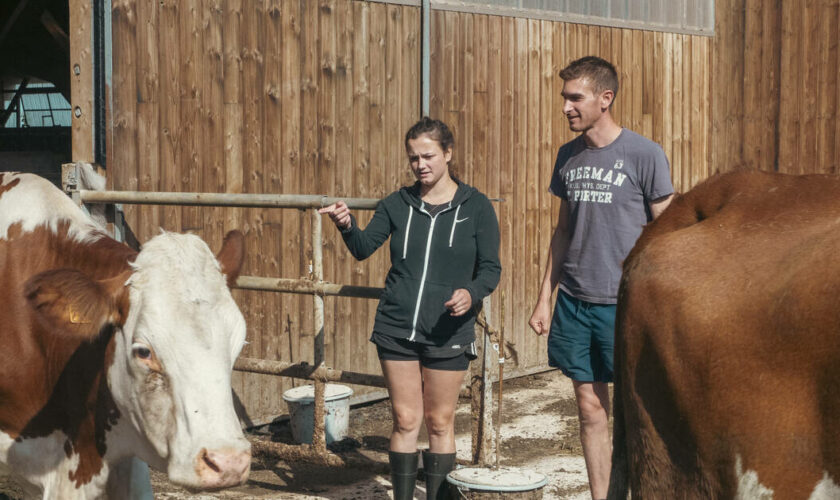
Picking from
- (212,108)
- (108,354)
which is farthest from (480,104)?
(108,354)

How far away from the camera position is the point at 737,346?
→ 2.09 m

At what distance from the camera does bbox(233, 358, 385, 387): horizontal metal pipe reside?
5.00 meters

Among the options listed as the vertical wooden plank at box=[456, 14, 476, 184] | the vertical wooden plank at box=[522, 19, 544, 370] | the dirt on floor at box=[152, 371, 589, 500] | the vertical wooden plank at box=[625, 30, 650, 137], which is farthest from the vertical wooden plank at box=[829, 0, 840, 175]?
the vertical wooden plank at box=[456, 14, 476, 184]

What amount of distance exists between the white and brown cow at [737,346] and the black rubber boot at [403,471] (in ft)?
5.99

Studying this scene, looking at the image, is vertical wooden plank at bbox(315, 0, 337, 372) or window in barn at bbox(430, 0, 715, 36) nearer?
vertical wooden plank at bbox(315, 0, 337, 372)

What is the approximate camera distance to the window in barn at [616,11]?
7.63 m

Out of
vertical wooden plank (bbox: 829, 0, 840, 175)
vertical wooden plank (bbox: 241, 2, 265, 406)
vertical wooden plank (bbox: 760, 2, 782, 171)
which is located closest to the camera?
vertical wooden plank (bbox: 241, 2, 265, 406)

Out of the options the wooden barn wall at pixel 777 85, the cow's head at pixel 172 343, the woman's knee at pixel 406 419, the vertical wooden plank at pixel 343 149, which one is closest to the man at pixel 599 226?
the woman's knee at pixel 406 419

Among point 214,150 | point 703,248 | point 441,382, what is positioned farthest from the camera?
point 214,150

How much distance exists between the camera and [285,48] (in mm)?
6449

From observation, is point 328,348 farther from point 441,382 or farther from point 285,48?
point 441,382

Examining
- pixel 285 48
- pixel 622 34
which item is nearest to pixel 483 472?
pixel 285 48

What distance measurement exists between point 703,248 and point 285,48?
15.3 ft

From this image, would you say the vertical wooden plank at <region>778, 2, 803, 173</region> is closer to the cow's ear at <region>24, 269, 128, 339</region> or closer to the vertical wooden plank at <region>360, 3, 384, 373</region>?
the vertical wooden plank at <region>360, 3, 384, 373</region>
